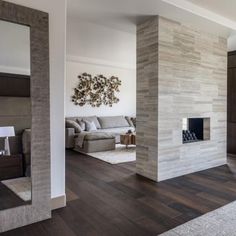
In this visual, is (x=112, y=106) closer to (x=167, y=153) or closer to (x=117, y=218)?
(x=167, y=153)

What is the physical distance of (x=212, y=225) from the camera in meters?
2.24

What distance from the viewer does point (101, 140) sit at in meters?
5.95

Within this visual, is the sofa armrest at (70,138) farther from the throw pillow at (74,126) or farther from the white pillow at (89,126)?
the white pillow at (89,126)

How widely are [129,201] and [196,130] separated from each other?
248 cm

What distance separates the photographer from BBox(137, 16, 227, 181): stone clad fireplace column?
3.54 meters

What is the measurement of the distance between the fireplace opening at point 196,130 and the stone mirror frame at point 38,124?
2.61m

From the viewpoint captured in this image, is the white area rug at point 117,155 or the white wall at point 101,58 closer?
the white wall at point 101,58

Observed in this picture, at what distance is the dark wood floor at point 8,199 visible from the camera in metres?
2.24

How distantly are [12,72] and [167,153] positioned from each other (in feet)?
8.32

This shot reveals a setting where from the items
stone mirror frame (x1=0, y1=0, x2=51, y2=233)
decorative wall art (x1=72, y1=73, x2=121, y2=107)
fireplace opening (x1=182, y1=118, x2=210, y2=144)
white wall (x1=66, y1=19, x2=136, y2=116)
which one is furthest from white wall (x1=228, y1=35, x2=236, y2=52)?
decorative wall art (x1=72, y1=73, x2=121, y2=107)

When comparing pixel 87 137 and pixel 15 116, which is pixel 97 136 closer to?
pixel 87 137

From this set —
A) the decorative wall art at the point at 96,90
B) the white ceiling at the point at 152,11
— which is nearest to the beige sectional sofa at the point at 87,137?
the decorative wall art at the point at 96,90

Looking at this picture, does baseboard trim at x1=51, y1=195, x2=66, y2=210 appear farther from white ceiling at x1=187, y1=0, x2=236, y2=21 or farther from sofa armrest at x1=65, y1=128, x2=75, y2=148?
sofa armrest at x1=65, y1=128, x2=75, y2=148

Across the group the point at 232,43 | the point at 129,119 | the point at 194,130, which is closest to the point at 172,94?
the point at 194,130
